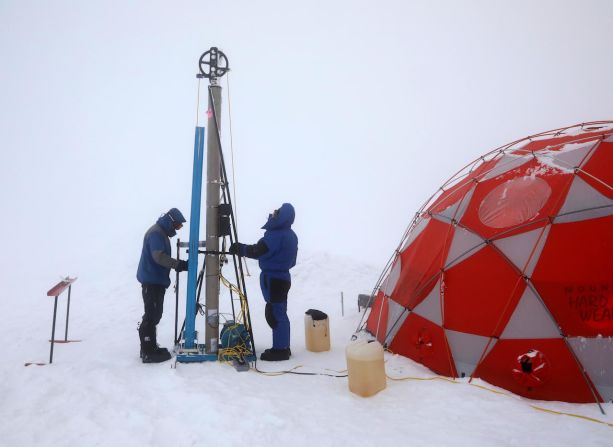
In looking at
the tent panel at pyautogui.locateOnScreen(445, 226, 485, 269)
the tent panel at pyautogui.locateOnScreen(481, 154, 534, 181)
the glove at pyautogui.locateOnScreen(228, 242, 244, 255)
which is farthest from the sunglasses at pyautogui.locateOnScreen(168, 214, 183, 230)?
the tent panel at pyautogui.locateOnScreen(481, 154, 534, 181)

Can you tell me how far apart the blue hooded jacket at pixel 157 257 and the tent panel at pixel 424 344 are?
11.0 ft

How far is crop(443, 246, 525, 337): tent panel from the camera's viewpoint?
4.60m

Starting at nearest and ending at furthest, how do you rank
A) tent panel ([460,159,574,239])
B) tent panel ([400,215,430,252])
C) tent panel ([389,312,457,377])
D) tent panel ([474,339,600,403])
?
1. tent panel ([474,339,600,403])
2. tent panel ([460,159,574,239])
3. tent panel ([389,312,457,377])
4. tent panel ([400,215,430,252])

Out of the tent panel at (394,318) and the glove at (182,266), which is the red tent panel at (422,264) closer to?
the tent panel at (394,318)

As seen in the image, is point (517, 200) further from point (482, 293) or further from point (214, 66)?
point (214, 66)

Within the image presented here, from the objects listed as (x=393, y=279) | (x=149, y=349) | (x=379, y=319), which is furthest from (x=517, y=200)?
(x=149, y=349)

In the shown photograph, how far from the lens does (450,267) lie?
5262 millimetres

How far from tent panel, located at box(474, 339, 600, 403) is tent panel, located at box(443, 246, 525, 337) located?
1.01 ft

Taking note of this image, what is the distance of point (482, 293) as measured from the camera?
484 cm

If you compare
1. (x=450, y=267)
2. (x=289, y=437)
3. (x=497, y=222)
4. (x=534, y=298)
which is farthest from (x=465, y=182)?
(x=289, y=437)

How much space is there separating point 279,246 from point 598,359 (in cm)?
403

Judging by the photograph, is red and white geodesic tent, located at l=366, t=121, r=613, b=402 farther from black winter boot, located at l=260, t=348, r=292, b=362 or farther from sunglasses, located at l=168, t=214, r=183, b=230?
sunglasses, located at l=168, t=214, r=183, b=230

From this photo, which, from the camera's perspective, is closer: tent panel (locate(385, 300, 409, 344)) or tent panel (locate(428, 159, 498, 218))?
tent panel (locate(385, 300, 409, 344))

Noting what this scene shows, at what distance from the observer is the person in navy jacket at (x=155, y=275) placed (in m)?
5.36
